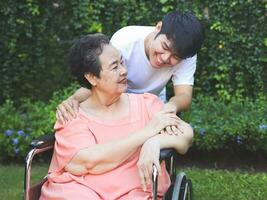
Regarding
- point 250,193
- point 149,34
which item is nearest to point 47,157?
point 250,193

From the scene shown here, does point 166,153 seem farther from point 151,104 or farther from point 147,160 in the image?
point 151,104

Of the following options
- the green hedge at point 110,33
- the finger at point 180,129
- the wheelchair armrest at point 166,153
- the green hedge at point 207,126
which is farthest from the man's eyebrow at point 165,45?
the green hedge at point 110,33

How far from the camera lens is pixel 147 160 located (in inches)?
99.7

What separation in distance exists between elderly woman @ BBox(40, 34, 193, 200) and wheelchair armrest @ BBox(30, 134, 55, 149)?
55 mm

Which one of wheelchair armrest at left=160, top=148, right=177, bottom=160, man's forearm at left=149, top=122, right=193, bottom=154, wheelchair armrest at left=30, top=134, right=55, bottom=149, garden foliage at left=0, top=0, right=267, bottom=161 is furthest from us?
garden foliage at left=0, top=0, right=267, bottom=161

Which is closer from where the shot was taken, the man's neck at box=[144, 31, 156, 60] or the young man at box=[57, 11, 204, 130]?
the young man at box=[57, 11, 204, 130]

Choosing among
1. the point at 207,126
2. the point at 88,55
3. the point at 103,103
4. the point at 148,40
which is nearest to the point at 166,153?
the point at 103,103

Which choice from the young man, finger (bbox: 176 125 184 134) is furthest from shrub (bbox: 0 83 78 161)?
finger (bbox: 176 125 184 134)

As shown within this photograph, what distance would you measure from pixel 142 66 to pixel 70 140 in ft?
1.76

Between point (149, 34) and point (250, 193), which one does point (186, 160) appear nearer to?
point (250, 193)

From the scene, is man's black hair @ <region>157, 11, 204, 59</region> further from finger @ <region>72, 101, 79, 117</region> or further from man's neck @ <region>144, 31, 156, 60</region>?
finger @ <region>72, 101, 79, 117</region>

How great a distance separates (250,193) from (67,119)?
1929 millimetres

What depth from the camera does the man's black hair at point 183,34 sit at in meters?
2.76

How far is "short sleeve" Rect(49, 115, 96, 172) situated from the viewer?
2.69 metres
